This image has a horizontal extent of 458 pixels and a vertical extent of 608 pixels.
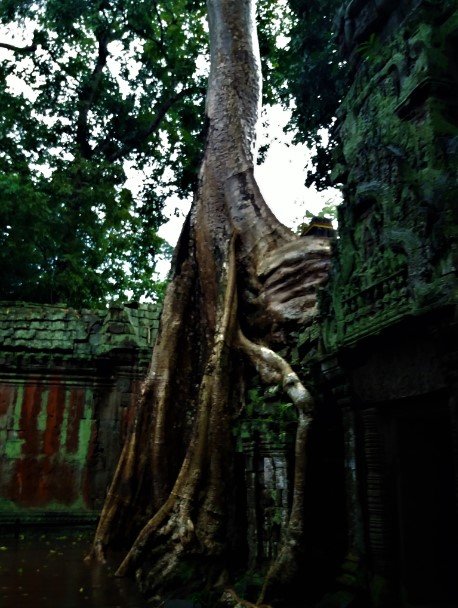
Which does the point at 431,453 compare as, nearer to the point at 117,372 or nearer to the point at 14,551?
the point at 14,551

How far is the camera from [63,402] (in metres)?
9.51

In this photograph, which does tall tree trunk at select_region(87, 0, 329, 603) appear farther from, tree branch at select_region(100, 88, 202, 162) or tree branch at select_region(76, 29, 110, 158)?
tree branch at select_region(76, 29, 110, 158)

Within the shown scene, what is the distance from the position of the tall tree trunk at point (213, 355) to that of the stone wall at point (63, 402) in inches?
96.9

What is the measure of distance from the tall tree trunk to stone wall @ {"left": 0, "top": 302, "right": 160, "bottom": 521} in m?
2.46

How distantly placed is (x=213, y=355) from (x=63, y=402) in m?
4.29

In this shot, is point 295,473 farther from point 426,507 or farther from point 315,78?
point 315,78

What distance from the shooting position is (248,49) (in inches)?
374

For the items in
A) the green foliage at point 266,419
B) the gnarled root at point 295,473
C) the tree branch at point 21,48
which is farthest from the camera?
the tree branch at point 21,48

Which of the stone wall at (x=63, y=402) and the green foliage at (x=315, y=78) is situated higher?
the green foliage at (x=315, y=78)

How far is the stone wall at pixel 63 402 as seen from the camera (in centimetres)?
912

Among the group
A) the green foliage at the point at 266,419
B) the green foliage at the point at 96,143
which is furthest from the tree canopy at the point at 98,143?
the green foliage at the point at 266,419

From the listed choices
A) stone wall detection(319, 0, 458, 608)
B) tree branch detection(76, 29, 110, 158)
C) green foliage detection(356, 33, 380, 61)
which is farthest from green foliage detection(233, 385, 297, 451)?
tree branch detection(76, 29, 110, 158)

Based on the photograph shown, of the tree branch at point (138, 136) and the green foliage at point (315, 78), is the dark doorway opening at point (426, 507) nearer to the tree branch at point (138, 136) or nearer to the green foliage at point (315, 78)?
the green foliage at point (315, 78)

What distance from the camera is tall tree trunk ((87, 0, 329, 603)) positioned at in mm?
5258
